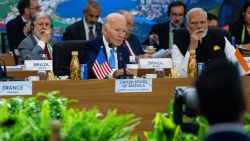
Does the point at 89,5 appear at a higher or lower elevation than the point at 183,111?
higher

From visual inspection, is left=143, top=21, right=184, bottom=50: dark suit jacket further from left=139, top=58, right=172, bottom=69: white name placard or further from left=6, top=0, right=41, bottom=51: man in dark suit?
left=139, top=58, right=172, bottom=69: white name placard

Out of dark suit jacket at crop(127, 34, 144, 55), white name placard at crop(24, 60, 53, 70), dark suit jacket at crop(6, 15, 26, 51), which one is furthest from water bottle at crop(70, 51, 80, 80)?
dark suit jacket at crop(6, 15, 26, 51)

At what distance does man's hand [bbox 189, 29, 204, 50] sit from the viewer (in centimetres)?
1032

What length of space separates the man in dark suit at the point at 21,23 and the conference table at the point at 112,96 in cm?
515

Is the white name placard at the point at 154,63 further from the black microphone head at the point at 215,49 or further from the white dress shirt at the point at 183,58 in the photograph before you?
the black microphone head at the point at 215,49

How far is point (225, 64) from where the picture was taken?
3.29 metres

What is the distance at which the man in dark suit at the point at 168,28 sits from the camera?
13.5 meters

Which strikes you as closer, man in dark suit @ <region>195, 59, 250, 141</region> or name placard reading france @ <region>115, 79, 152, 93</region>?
man in dark suit @ <region>195, 59, 250, 141</region>

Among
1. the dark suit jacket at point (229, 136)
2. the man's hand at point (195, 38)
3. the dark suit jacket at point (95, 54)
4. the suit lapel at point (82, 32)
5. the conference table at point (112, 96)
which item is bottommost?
the conference table at point (112, 96)

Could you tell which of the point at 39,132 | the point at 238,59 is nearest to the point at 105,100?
the point at 238,59

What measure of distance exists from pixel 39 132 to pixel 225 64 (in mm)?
1193

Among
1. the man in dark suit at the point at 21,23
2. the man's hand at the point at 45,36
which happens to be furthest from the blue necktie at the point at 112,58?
the man in dark suit at the point at 21,23

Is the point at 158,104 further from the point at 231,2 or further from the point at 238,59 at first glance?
the point at 231,2

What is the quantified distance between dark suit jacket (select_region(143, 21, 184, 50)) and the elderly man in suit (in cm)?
240
